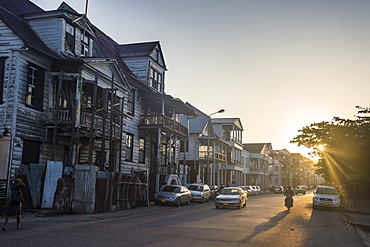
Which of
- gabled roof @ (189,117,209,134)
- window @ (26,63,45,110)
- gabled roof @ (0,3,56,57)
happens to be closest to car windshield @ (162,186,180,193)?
window @ (26,63,45,110)

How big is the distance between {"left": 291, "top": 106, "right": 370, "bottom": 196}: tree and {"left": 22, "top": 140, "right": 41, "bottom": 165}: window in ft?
85.5

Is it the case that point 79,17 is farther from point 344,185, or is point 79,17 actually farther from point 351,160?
point 344,185

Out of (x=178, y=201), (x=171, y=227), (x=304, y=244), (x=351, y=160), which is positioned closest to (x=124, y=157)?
(x=178, y=201)

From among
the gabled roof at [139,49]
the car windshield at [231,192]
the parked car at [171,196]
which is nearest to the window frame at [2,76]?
the parked car at [171,196]

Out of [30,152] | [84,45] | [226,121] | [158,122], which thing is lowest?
[30,152]

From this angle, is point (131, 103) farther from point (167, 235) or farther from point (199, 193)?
point (167, 235)

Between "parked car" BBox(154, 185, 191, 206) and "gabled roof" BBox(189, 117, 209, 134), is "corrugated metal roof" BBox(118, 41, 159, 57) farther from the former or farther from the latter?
"gabled roof" BBox(189, 117, 209, 134)

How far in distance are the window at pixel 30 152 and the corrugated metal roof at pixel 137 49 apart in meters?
13.7

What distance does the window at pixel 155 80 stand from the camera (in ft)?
105

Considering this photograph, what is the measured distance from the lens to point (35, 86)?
773 inches

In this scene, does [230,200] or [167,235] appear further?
[230,200]

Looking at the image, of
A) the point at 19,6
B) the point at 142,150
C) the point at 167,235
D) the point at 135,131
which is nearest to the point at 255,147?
the point at 142,150

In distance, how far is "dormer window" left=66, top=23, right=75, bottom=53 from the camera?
22016 millimetres

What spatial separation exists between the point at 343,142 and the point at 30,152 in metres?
27.0
